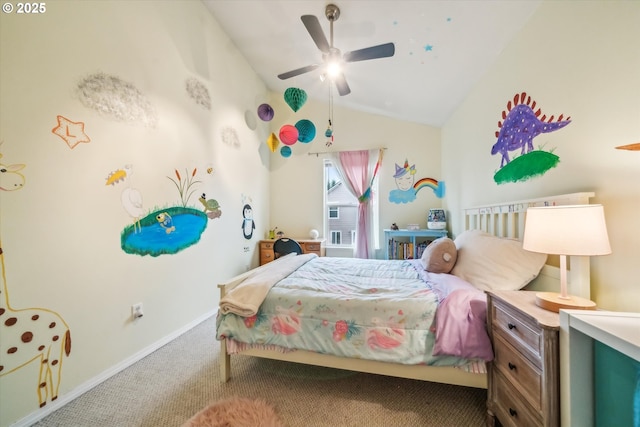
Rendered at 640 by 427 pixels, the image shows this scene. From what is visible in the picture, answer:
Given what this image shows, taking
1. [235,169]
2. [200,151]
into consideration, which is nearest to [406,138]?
[235,169]

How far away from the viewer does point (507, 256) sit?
4.94 feet

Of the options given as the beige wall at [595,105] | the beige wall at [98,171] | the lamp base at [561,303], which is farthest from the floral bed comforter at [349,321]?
the beige wall at [98,171]

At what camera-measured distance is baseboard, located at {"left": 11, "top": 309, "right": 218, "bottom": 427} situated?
1312mm

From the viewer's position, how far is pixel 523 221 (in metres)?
1.63

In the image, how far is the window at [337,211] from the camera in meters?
4.16

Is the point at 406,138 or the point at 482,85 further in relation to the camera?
the point at 406,138

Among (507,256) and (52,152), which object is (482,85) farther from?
(52,152)

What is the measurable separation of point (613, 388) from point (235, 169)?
3.51 meters

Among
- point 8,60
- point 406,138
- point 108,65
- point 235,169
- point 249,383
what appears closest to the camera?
point 8,60

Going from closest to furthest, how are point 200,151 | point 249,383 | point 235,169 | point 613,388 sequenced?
point 613,388, point 249,383, point 200,151, point 235,169

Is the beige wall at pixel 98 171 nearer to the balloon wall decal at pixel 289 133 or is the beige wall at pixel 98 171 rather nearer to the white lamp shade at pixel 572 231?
the balloon wall decal at pixel 289 133

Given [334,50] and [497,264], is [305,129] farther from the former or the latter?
[497,264]

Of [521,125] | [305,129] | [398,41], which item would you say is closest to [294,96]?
[305,129]

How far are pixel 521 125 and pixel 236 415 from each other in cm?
269
